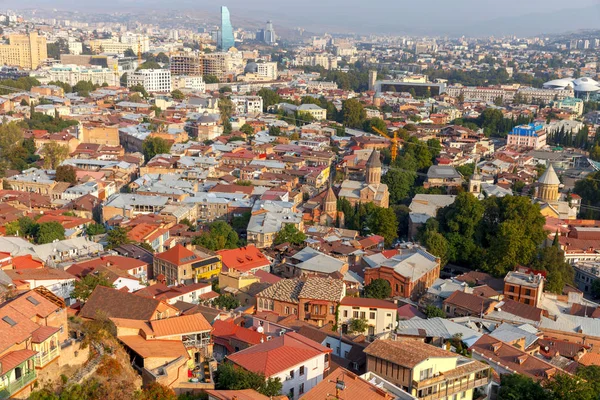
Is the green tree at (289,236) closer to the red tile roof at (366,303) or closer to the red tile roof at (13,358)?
the red tile roof at (366,303)

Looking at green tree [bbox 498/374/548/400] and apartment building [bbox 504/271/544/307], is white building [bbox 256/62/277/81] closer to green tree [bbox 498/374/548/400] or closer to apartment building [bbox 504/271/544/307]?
apartment building [bbox 504/271/544/307]

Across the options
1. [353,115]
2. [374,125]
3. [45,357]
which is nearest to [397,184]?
[374,125]

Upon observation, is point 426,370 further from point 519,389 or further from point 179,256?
point 179,256

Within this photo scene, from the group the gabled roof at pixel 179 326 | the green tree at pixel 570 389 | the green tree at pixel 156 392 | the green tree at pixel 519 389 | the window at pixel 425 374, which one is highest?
the gabled roof at pixel 179 326

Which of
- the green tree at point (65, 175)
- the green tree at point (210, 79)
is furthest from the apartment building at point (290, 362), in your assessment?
the green tree at point (210, 79)

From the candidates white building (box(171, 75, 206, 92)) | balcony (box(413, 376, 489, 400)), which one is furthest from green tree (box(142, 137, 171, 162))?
white building (box(171, 75, 206, 92))
